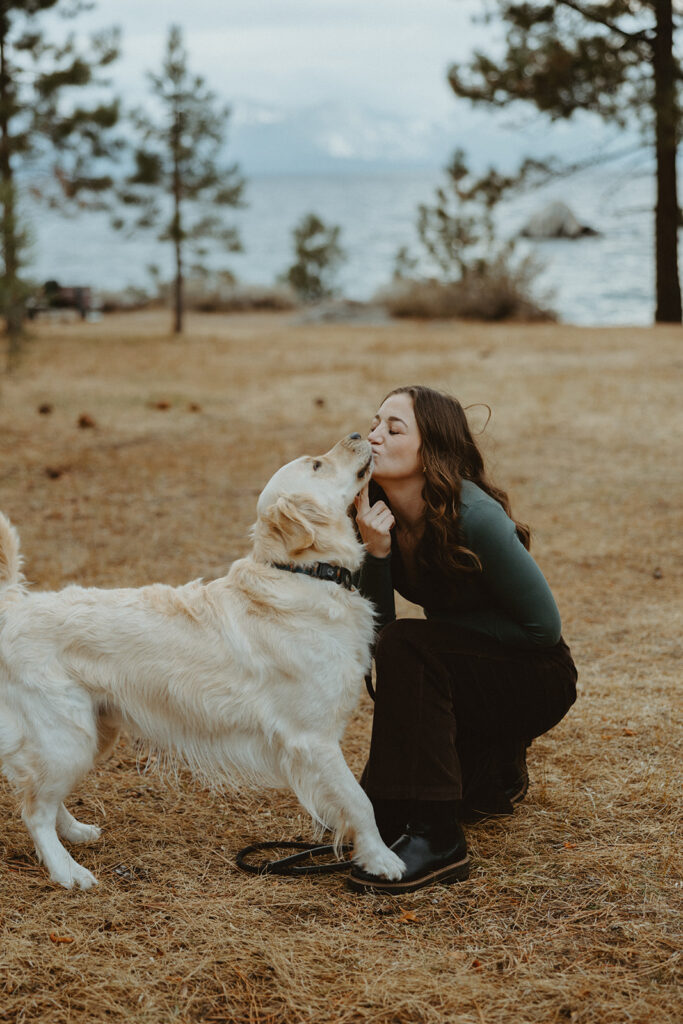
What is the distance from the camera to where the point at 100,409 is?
1142cm

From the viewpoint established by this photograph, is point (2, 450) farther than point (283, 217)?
No

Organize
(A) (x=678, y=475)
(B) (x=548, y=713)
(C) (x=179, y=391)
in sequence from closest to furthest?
1. (B) (x=548, y=713)
2. (A) (x=678, y=475)
3. (C) (x=179, y=391)

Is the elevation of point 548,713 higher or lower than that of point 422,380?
lower

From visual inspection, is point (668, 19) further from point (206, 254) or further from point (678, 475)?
point (678, 475)

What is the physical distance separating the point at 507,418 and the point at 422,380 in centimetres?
189

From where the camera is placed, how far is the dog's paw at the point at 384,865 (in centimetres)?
296

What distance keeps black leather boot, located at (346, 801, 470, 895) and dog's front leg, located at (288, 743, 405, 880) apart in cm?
3

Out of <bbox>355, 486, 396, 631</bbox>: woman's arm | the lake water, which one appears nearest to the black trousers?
<bbox>355, 486, 396, 631</bbox>: woman's arm

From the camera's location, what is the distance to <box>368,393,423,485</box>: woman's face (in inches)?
130

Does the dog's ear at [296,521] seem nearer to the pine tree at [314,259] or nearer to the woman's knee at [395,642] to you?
the woman's knee at [395,642]

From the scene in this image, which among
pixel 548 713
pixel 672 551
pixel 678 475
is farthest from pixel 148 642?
pixel 678 475

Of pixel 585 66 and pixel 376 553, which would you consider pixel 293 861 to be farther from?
pixel 585 66

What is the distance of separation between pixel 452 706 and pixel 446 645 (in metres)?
0.20

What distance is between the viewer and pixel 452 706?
3148mm
